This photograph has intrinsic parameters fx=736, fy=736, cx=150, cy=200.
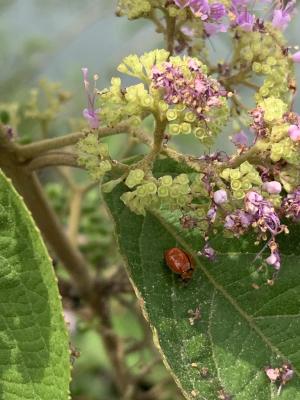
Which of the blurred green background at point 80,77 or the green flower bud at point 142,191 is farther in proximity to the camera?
the blurred green background at point 80,77

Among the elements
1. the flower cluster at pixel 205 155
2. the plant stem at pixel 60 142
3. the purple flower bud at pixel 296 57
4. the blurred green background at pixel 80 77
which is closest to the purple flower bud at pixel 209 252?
the flower cluster at pixel 205 155

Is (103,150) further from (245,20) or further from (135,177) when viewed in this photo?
(245,20)

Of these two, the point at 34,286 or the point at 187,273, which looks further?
the point at 187,273

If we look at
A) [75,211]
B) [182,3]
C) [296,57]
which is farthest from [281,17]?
[75,211]

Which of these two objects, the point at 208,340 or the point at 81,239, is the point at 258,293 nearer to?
the point at 208,340

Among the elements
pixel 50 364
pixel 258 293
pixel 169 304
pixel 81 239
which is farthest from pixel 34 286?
pixel 81 239

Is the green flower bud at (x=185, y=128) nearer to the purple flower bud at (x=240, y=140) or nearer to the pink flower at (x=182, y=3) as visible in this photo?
the purple flower bud at (x=240, y=140)
